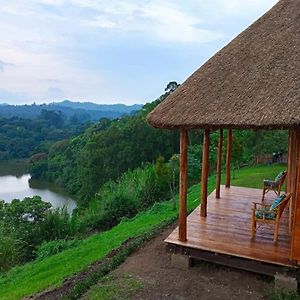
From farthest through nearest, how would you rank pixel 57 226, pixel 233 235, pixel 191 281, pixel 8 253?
pixel 57 226 < pixel 8 253 < pixel 233 235 < pixel 191 281

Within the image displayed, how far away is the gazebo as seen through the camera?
4.72 metres

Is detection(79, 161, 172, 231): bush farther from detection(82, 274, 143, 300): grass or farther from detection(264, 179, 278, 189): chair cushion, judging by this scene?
detection(82, 274, 143, 300): grass

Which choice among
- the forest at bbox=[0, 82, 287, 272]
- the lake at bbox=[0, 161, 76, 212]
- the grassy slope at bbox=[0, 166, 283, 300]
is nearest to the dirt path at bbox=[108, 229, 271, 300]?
the grassy slope at bbox=[0, 166, 283, 300]

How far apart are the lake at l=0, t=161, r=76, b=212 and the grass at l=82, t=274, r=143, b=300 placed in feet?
65.9

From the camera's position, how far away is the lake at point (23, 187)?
30.3 metres

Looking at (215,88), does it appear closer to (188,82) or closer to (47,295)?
(188,82)

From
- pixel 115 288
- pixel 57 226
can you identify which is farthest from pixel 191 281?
pixel 57 226

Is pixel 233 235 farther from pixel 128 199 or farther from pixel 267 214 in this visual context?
pixel 128 199

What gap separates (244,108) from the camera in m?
4.90

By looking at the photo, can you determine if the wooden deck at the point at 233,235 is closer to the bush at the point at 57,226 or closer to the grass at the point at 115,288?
the grass at the point at 115,288

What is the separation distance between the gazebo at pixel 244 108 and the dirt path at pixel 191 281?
0.19m

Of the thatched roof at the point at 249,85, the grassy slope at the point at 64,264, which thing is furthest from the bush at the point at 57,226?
the thatched roof at the point at 249,85

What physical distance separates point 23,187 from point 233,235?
33560 mm

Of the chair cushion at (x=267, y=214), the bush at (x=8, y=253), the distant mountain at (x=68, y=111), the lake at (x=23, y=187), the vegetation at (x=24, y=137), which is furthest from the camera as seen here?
the distant mountain at (x=68, y=111)
